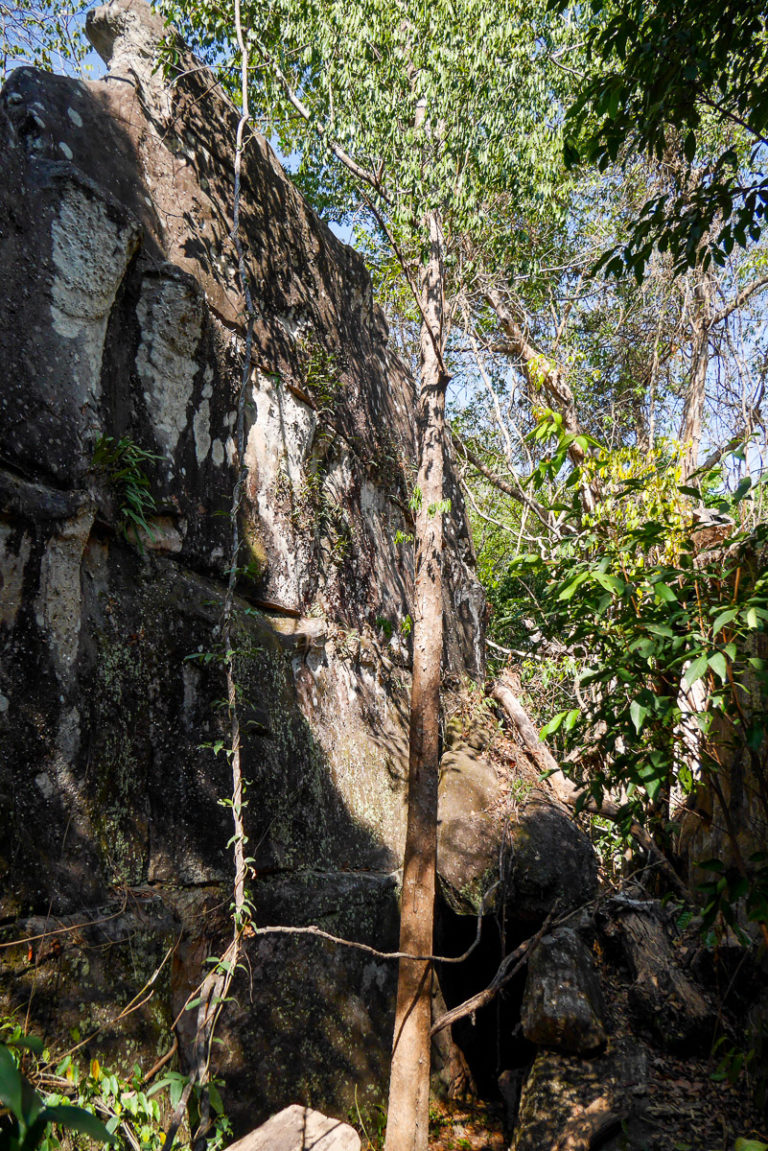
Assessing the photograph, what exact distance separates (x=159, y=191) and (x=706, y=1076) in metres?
7.79

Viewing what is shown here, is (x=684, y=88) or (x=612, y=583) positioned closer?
(x=612, y=583)

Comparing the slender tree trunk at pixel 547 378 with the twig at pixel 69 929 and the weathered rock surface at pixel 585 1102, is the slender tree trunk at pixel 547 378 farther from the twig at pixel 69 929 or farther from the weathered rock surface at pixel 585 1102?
the twig at pixel 69 929

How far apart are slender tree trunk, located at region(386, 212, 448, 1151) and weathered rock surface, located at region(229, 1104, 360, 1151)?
854mm

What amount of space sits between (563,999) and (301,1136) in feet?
9.40

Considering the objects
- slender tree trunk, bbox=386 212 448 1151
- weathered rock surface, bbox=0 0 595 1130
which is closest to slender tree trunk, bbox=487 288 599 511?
weathered rock surface, bbox=0 0 595 1130

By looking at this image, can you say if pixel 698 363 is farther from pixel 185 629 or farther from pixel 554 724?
pixel 554 724

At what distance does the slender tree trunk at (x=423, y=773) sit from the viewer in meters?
4.01

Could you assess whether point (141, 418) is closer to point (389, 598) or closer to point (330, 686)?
point (330, 686)

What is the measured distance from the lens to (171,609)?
4.57 metres

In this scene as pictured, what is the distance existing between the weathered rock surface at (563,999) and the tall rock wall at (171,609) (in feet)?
2.99

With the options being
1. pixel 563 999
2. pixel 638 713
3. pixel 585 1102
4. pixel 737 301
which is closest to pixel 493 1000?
pixel 563 999

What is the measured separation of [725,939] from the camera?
519 cm

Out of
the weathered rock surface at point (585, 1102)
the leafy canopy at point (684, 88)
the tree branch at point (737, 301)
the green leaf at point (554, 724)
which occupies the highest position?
the tree branch at point (737, 301)

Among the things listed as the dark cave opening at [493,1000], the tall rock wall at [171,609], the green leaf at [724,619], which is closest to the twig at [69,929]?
the tall rock wall at [171,609]
